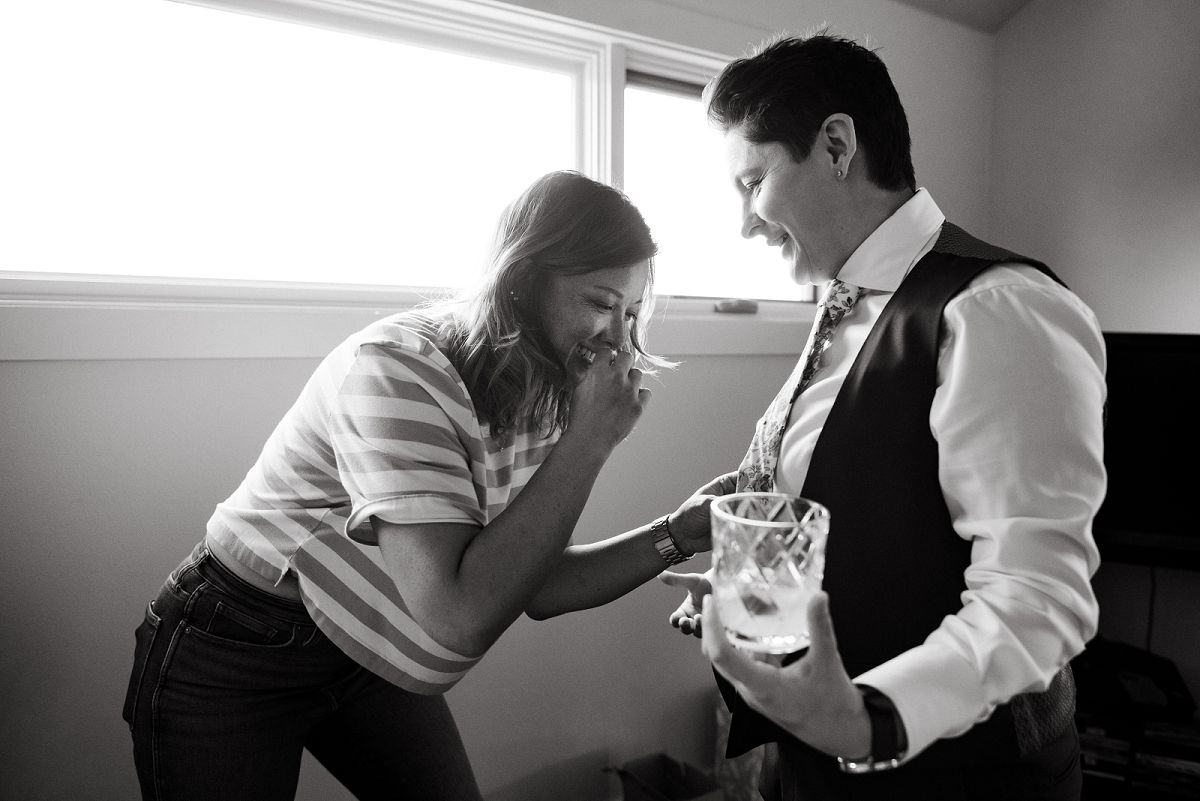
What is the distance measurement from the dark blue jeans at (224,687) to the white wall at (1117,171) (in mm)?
2192

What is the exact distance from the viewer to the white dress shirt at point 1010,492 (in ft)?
2.14

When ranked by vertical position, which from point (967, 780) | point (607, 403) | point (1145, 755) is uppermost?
point (607, 403)

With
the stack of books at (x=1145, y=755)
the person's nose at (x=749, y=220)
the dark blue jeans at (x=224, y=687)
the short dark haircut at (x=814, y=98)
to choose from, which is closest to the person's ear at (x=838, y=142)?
the short dark haircut at (x=814, y=98)

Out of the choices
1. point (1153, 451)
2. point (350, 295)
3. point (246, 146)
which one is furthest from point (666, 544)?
point (1153, 451)

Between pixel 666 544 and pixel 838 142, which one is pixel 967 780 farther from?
pixel 838 142

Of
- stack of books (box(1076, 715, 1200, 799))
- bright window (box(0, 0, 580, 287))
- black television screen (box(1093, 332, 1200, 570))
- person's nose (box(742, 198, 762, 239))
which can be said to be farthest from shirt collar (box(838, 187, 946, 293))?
stack of books (box(1076, 715, 1200, 799))

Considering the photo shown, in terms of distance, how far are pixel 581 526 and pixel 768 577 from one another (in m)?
1.40

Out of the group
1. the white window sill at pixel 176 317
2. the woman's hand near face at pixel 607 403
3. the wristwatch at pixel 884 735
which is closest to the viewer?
the wristwatch at pixel 884 735

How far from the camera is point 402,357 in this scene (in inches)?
41.3

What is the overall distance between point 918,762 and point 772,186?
70 centimetres

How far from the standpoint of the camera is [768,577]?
2.11 feet

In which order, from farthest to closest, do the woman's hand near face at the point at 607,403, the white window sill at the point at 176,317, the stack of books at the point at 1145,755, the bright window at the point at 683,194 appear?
1. the bright window at the point at 683,194
2. the stack of books at the point at 1145,755
3. the white window sill at the point at 176,317
4. the woman's hand near face at the point at 607,403

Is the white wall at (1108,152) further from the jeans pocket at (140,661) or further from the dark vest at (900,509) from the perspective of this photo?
the jeans pocket at (140,661)

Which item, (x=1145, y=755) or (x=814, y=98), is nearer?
(x=814, y=98)
